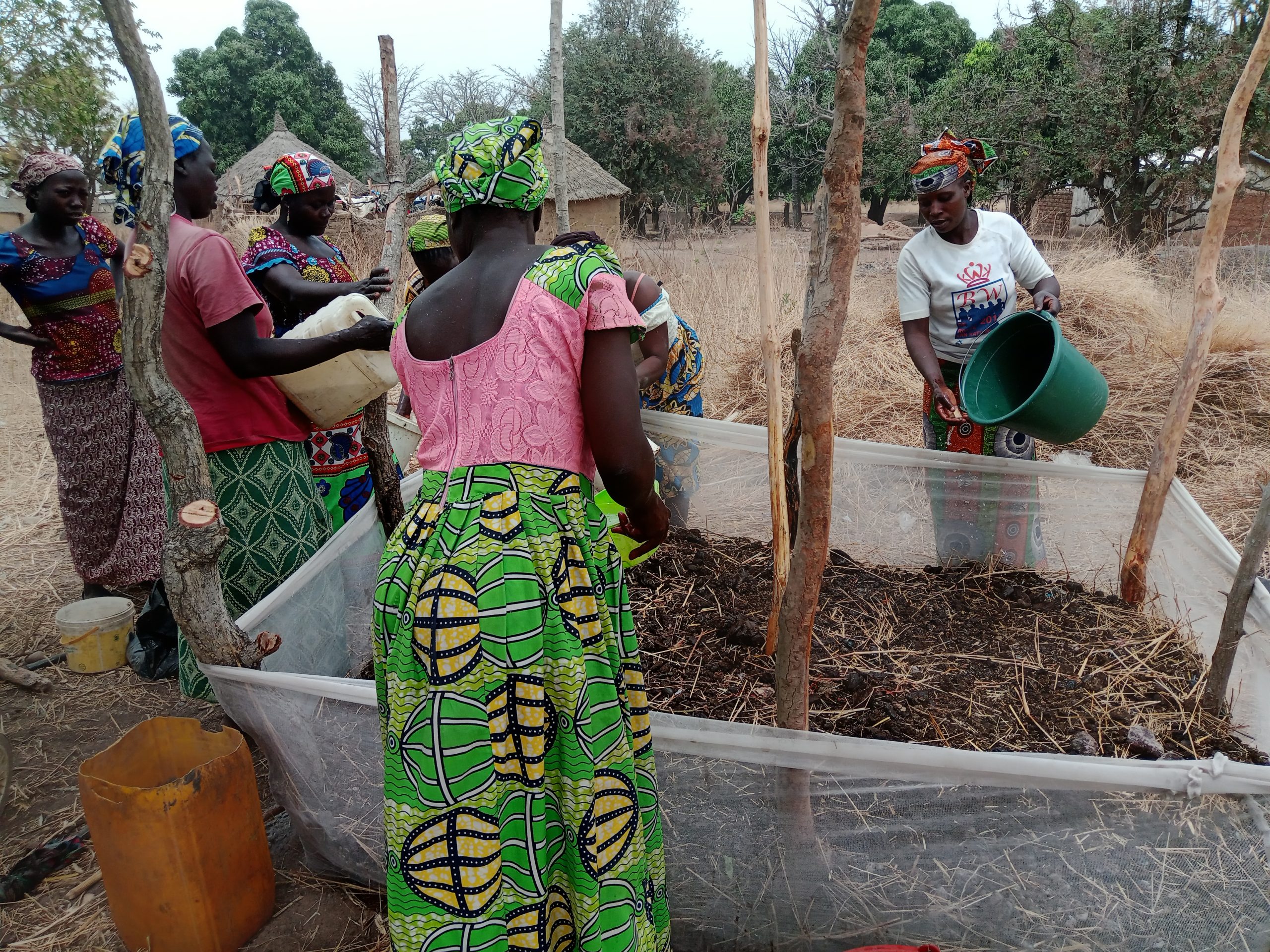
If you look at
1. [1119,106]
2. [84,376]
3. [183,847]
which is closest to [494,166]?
[183,847]

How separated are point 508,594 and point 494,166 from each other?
0.65 m

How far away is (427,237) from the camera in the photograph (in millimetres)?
2871

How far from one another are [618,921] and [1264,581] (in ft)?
6.59

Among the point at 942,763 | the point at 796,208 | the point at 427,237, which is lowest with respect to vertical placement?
the point at 942,763

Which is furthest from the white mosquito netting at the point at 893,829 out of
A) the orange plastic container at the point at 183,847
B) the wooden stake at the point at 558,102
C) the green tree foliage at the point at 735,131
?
the green tree foliage at the point at 735,131

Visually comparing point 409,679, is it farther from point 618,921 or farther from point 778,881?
point 778,881

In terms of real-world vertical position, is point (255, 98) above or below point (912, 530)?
above

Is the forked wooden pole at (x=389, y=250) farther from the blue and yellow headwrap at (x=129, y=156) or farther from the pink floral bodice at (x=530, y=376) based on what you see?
the pink floral bodice at (x=530, y=376)

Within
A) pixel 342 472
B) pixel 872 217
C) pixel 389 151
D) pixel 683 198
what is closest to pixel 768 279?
pixel 342 472

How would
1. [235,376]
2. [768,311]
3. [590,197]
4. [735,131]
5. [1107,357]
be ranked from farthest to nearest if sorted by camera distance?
[735,131] < [590,197] < [1107,357] < [235,376] < [768,311]

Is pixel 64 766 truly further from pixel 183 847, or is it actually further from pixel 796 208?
pixel 796 208

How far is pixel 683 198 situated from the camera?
16766mm

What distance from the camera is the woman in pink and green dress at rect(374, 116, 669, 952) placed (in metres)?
1.27

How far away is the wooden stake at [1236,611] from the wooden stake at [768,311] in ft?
3.40
